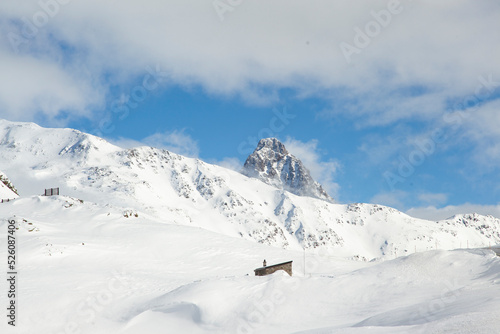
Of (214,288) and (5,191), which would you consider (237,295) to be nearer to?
(214,288)

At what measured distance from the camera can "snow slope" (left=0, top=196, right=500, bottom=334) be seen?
11275mm

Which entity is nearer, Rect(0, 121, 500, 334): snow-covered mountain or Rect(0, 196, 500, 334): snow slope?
Rect(0, 196, 500, 334): snow slope

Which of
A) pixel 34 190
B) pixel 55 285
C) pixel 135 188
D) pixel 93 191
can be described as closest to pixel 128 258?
pixel 55 285

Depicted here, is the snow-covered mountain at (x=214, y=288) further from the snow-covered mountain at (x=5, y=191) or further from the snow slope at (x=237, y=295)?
the snow-covered mountain at (x=5, y=191)

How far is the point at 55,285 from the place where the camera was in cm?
1916

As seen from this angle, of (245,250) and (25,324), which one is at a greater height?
(245,250)

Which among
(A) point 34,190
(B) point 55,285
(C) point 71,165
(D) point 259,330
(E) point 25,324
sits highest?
(C) point 71,165

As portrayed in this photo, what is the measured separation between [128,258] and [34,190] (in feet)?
433

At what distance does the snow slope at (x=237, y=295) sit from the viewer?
11.3 metres

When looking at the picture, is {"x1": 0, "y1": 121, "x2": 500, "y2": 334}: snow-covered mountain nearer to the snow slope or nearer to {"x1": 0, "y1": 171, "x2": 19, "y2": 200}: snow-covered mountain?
the snow slope

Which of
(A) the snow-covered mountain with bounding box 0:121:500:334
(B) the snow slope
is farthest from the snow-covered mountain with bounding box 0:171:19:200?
(B) the snow slope

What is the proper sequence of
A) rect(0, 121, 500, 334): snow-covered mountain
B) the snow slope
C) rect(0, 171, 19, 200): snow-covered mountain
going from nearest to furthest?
the snow slope, rect(0, 121, 500, 334): snow-covered mountain, rect(0, 171, 19, 200): snow-covered mountain

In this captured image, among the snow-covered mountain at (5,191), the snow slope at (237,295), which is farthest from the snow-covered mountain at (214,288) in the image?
the snow-covered mountain at (5,191)

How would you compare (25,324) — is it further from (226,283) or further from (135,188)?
(135,188)
